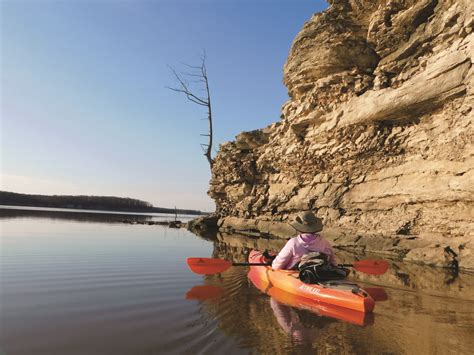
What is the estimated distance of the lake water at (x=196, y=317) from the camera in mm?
3879

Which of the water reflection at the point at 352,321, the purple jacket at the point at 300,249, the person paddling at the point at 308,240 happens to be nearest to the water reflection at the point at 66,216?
the purple jacket at the point at 300,249

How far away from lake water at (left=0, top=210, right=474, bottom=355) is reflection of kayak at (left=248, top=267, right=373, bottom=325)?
0.19 feet

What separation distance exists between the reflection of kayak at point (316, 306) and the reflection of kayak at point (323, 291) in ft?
0.10

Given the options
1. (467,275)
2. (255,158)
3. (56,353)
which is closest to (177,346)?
(56,353)

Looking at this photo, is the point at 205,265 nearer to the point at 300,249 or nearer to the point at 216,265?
the point at 216,265

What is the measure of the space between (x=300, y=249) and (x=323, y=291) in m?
1.05

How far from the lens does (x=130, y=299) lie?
588cm

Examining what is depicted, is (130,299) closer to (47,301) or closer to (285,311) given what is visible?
→ (47,301)

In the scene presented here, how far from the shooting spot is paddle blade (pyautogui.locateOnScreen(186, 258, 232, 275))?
7.52 metres

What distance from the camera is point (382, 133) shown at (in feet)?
51.8

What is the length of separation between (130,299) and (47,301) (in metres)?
1.31

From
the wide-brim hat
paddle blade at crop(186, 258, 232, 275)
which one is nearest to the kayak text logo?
the wide-brim hat

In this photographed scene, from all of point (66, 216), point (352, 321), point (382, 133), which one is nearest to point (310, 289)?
point (352, 321)

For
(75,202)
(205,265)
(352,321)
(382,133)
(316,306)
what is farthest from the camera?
(75,202)
